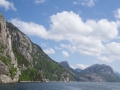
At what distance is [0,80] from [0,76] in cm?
405

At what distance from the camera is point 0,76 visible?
199375mm

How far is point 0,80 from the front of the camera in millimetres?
199125

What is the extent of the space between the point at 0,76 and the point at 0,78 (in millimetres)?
2192

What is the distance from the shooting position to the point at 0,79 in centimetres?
19975

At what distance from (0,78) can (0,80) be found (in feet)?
6.78

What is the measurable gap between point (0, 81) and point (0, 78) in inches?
123

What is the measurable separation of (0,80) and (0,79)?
1.12 m

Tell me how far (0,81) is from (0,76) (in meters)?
5.03

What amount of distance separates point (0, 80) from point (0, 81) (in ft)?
3.49

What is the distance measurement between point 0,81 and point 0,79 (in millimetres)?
2181

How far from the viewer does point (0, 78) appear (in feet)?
656

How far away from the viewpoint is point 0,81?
199m
